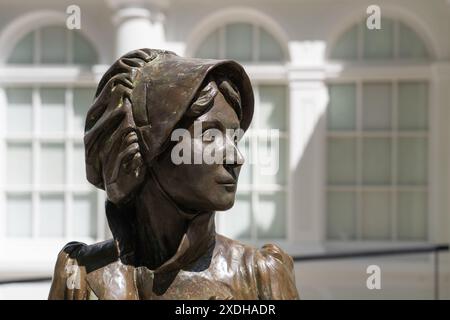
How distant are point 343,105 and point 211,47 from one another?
1574mm

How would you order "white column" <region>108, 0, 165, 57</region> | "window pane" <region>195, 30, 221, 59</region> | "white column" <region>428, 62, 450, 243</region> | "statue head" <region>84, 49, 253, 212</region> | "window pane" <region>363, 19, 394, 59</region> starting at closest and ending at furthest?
"statue head" <region>84, 49, 253, 212</region>, "white column" <region>108, 0, 165, 57</region>, "white column" <region>428, 62, 450, 243</region>, "window pane" <region>363, 19, 394, 59</region>, "window pane" <region>195, 30, 221, 59</region>

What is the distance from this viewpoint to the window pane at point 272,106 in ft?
30.8

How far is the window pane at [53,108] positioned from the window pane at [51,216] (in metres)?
0.79

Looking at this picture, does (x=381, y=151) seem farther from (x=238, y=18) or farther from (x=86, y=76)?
(x=86, y=76)

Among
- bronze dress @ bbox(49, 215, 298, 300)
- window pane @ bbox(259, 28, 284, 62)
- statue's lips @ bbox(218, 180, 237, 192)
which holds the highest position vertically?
window pane @ bbox(259, 28, 284, 62)

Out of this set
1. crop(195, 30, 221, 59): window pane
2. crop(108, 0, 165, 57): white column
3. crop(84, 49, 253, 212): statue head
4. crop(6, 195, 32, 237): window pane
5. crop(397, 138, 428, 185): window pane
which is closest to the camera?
crop(84, 49, 253, 212): statue head

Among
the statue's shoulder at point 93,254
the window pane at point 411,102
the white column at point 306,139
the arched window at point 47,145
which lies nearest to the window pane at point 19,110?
the arched window at point 47,145

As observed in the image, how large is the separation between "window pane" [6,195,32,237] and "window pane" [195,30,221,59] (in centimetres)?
258

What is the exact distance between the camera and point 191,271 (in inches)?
81.7

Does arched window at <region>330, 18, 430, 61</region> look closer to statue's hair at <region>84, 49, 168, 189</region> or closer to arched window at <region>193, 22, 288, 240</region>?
arched window at <region>193, 22, 288, 240</region>

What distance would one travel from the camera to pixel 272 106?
9398 mm

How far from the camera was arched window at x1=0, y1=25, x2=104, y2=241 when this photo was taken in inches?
377

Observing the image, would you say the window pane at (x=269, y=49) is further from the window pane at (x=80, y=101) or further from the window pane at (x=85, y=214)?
the window pane at (x=85, y=214)

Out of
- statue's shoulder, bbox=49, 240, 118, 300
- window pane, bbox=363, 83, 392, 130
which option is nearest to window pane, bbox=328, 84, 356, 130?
window pane, bbox=363, 83, 392, 130
